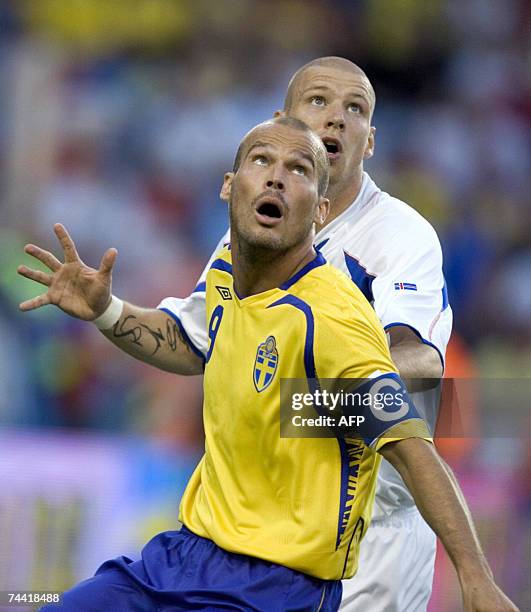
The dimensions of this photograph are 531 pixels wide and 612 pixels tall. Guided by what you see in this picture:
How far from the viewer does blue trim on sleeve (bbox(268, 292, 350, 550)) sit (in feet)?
9.52

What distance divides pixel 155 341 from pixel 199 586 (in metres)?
1.33

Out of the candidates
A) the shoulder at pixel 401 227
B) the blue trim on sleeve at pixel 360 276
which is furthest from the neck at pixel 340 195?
the blue trim on sleeve at pixel 360 276

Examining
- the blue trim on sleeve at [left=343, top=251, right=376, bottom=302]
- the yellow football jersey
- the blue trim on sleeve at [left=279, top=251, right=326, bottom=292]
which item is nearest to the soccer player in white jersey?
the blue trim on sleeve at [left=343, top=251, right=376, bottom=302]

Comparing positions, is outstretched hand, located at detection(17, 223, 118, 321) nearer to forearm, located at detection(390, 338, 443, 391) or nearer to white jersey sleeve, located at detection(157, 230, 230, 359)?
white jersey sleeve, located at detection(157, 230, 230, 359)

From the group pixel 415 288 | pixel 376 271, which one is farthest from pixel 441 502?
pixel 376 271

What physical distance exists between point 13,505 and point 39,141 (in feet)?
13.2

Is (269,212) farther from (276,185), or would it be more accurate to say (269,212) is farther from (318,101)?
(318,101)

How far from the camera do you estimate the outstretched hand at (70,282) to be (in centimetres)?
374

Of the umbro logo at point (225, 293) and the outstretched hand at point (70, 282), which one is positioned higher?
the outstretched hand at point (70, 282)

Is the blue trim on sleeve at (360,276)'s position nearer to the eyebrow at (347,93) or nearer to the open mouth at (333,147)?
the open mouth at (333,147)

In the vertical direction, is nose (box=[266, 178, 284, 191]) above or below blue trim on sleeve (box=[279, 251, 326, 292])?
above

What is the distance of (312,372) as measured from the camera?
2.91 meters

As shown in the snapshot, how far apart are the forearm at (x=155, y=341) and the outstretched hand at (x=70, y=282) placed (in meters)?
0.25

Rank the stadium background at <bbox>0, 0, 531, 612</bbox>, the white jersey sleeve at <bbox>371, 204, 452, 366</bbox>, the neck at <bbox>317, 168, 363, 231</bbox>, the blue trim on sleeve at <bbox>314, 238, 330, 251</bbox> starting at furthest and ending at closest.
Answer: the stadium background at <bbox>0, 0, 531, 612</bbox> < the neck at <bbox>317, 168, 363, 231</bbox> < the blue trim on sleeve at <bbox>314, 238, 330, 251</bbox> < the white jersey sleeve at <bbox>371, 204, 452, 366</bbox>
